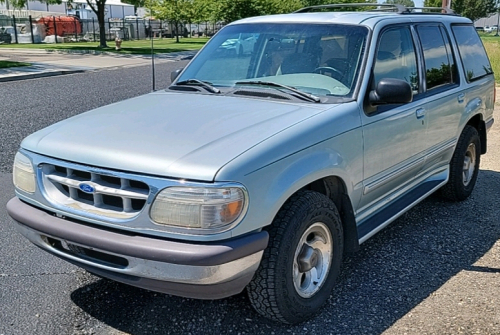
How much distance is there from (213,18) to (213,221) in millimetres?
36435

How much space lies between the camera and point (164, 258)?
262 centimetres

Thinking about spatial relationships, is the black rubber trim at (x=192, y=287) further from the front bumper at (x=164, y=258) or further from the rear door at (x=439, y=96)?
the rear door at (x=439, y=96)

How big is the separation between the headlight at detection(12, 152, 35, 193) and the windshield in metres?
1.54

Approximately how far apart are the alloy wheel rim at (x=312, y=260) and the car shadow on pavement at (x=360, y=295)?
222 mm

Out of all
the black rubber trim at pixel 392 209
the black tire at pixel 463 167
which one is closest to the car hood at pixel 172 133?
the black rubber trim at pixel 392 209

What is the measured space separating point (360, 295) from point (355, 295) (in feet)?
0.11

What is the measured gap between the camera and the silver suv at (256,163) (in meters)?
2.67

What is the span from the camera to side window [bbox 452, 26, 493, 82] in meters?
5.24

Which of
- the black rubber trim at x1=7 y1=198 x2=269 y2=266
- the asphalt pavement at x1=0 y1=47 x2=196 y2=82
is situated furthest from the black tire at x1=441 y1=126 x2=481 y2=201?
the asphalt pavement at x1=0 y1=47 x2=196 y2=82

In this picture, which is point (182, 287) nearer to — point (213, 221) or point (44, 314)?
point (213, 221)

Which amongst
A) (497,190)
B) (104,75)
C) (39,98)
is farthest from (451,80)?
(104,75)

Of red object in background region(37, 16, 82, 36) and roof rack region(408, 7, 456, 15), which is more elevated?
roof rack region(408, 7, 456, 15)

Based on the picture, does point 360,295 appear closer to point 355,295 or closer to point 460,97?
point 355,295

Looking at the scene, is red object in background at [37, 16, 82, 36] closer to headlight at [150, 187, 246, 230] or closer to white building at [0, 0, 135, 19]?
white building at [0, 0, 135, 19]
